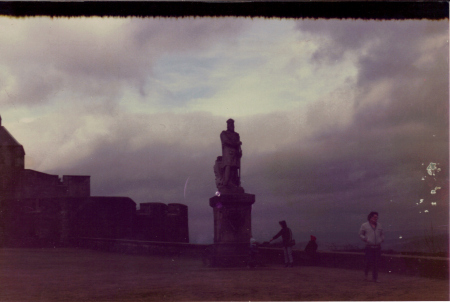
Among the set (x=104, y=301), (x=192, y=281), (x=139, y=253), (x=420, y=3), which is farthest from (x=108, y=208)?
(x=420, y=3)

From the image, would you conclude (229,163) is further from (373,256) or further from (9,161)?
(9,161)

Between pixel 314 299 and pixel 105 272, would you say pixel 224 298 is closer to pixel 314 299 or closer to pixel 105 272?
pixel 314 299

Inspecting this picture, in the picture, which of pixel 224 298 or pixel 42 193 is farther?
pixel 42 193

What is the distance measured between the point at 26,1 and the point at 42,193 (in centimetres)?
3330

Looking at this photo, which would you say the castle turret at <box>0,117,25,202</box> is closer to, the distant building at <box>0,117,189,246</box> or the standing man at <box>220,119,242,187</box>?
the distant building at <box>0,117,189,246</box>

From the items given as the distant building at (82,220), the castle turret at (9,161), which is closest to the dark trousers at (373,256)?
the distant building at (82,220)

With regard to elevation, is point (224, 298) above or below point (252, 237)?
below

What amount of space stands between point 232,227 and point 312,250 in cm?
202

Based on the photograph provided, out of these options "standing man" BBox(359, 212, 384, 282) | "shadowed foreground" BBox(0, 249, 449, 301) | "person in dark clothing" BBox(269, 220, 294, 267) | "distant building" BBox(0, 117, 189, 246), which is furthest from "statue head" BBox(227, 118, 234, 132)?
"distant building" BBox(0, 117, 189, 246)

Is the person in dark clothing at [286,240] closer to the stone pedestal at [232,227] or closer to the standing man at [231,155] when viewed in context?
the stone pedestal at [232,227]

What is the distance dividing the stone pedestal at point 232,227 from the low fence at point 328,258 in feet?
3.35

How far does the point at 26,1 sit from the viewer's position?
648 centimetres

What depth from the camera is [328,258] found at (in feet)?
41.5

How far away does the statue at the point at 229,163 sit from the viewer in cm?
1332
